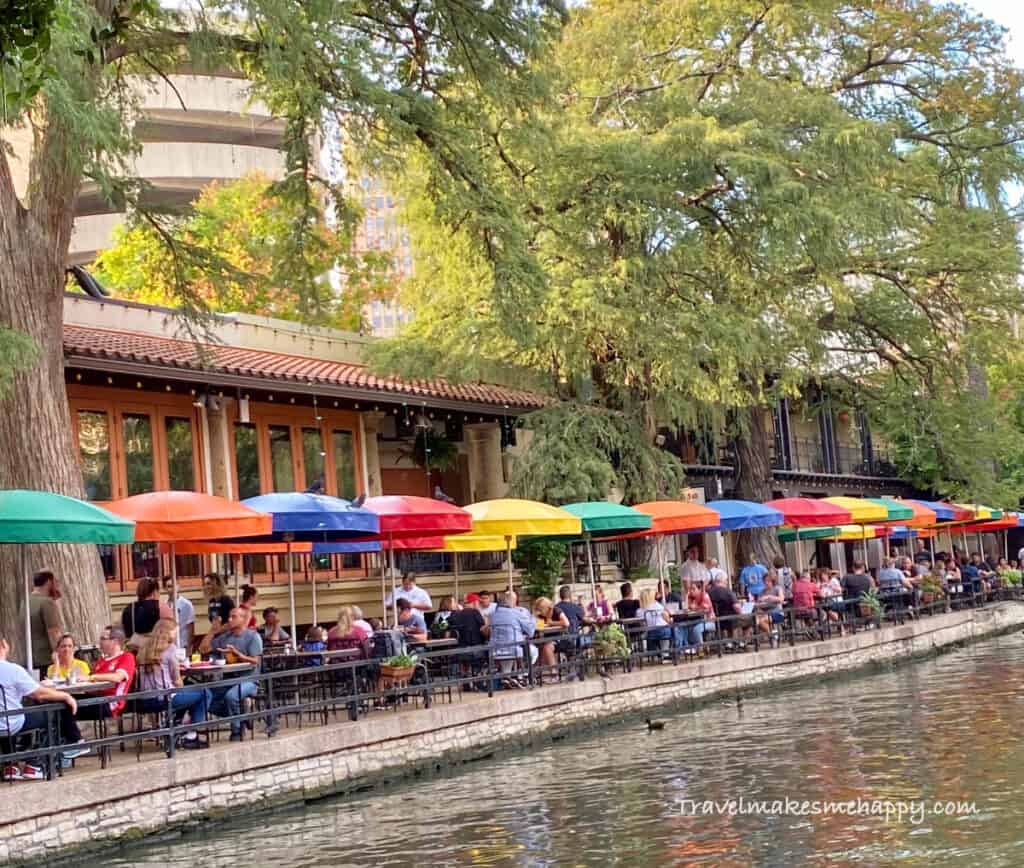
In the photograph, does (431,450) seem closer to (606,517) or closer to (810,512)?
(810,512)

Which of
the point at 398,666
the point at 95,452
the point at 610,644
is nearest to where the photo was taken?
the point at 398,666

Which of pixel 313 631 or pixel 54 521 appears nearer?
pixel 54 521

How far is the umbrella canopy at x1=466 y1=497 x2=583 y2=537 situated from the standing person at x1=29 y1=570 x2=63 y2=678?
226 inches

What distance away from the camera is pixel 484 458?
3198 centimetres

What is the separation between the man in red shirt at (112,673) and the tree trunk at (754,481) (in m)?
21.6

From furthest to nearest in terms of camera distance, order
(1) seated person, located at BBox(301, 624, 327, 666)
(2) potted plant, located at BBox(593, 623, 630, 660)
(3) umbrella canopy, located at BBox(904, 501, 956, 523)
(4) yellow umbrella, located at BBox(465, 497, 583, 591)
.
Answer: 1. (3) umbrella canopy, located at BBox(904, 501, 956, 523)
2. (2) potted plant, located at BBox(593, 623, 630, 660)
3. (4) yellow umbrella, located at BBox(465, 497, 583, 591)
4. (1) seated person, located at BBox(301, 624, 327, 666)

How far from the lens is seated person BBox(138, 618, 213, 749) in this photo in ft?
46.3

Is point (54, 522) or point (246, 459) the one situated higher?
point (246, 459)

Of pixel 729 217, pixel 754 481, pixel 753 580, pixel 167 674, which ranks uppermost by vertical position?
pixel 729 217

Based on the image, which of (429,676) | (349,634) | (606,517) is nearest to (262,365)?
(606,517)

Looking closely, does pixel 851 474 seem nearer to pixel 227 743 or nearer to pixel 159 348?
pixel 159 348

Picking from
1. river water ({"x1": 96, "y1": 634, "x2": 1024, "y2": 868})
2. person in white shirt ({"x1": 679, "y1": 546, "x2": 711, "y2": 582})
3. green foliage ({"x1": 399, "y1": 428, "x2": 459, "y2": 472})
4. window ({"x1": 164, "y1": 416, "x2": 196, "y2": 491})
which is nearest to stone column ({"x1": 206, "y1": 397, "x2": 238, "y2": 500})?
window ({"x1": 164, "y1": 416, "x2": 196, "y2": 491})

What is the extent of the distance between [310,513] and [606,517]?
266 inches

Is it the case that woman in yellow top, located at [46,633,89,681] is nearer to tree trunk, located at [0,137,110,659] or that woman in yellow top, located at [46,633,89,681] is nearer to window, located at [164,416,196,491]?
tree trunk, located at [0,137,110,659]
